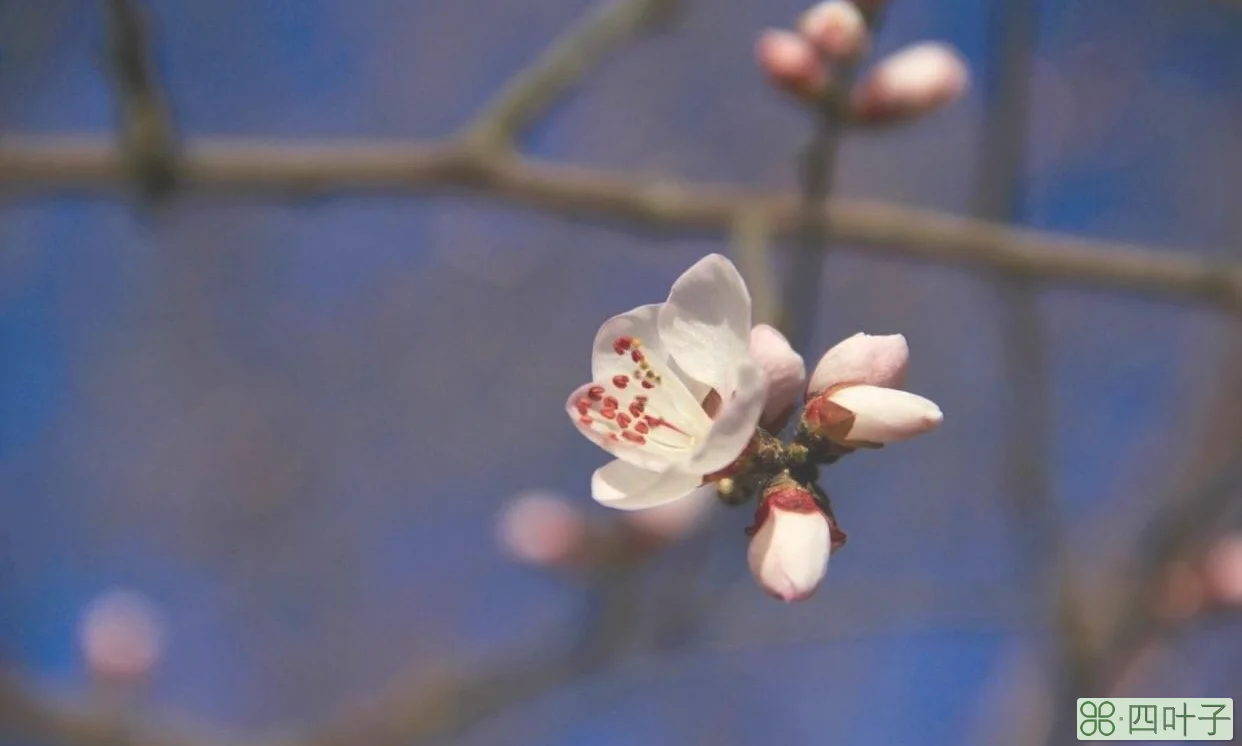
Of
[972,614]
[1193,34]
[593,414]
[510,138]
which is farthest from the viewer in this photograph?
[1193,34]

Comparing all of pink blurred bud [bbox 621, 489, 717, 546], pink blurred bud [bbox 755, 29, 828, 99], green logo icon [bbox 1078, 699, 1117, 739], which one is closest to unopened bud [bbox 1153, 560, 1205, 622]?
green logo icon [bbox 1078, 699, 1117, 739]

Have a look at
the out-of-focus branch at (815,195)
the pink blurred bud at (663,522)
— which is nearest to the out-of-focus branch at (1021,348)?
the out-of-focus branch at (815,195)

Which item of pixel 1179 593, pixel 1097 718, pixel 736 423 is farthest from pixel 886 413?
pixel 1179 593

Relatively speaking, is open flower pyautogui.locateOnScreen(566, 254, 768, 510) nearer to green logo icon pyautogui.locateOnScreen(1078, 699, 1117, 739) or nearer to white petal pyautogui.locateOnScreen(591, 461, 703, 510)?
white petal pyautogui.locateOnScreen(591, 461, 703, 510)

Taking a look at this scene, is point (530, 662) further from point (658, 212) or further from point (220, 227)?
point (220, 227)

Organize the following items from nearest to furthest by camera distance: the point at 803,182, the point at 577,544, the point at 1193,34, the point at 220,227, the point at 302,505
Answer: the point at 803,182
the point at 577,544
the point at 1193,34
the point at 220,227
the point at 302,505

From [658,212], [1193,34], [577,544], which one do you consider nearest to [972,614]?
[577,544]

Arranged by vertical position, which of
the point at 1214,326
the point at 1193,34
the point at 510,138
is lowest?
the point at 510,138

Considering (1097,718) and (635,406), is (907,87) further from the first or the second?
(1097,718)
